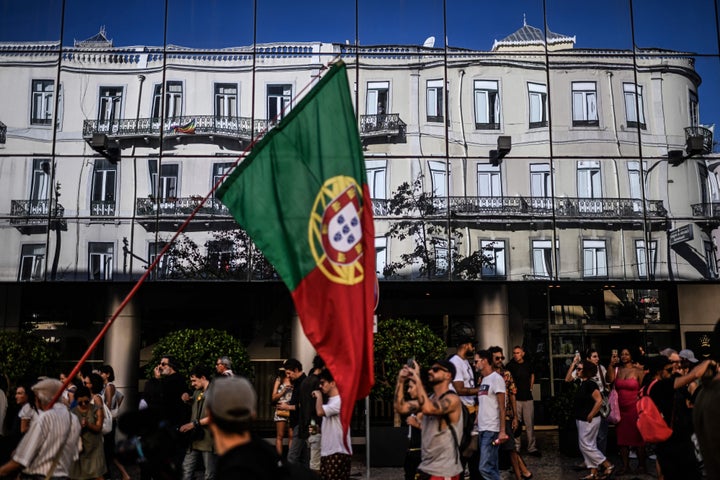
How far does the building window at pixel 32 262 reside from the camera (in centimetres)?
1836

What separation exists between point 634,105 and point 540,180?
8.95ft

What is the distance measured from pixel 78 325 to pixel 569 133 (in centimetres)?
1219

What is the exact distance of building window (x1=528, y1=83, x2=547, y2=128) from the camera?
19.3 m

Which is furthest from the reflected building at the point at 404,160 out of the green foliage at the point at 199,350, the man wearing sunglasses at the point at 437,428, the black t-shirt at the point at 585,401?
the man wearing sunglasses at the point at 437,428

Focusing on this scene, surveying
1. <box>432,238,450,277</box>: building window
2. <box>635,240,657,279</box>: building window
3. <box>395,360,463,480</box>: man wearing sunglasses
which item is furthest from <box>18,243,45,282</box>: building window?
<box>395,360,463,480</box>: man wearing sunglasses

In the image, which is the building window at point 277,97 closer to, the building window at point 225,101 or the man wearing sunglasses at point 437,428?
the building window at point 225,101

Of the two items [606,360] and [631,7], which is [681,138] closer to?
[631,7]

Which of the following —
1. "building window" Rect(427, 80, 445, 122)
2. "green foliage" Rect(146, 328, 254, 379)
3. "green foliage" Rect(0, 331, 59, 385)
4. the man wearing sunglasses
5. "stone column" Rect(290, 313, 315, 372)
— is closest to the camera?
the man wearing sunglasses

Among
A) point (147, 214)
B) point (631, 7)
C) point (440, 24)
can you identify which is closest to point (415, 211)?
point (440, 24)

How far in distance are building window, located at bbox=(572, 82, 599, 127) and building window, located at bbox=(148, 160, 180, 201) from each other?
348 inches

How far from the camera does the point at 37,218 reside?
18.5m

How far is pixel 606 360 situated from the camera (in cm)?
2145

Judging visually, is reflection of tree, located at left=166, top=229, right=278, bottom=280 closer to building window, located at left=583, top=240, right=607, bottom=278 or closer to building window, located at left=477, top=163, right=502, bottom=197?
building window, located at left=477, top=163, right=502, bottom=197

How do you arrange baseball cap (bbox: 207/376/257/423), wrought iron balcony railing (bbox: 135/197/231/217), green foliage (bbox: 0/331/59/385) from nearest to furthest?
baseball cap (bbox: 207/376/257/423), green foliage (bbox: 0/331/59/385), wrought iron balcony railing (bbox: 135/197/231/217)
